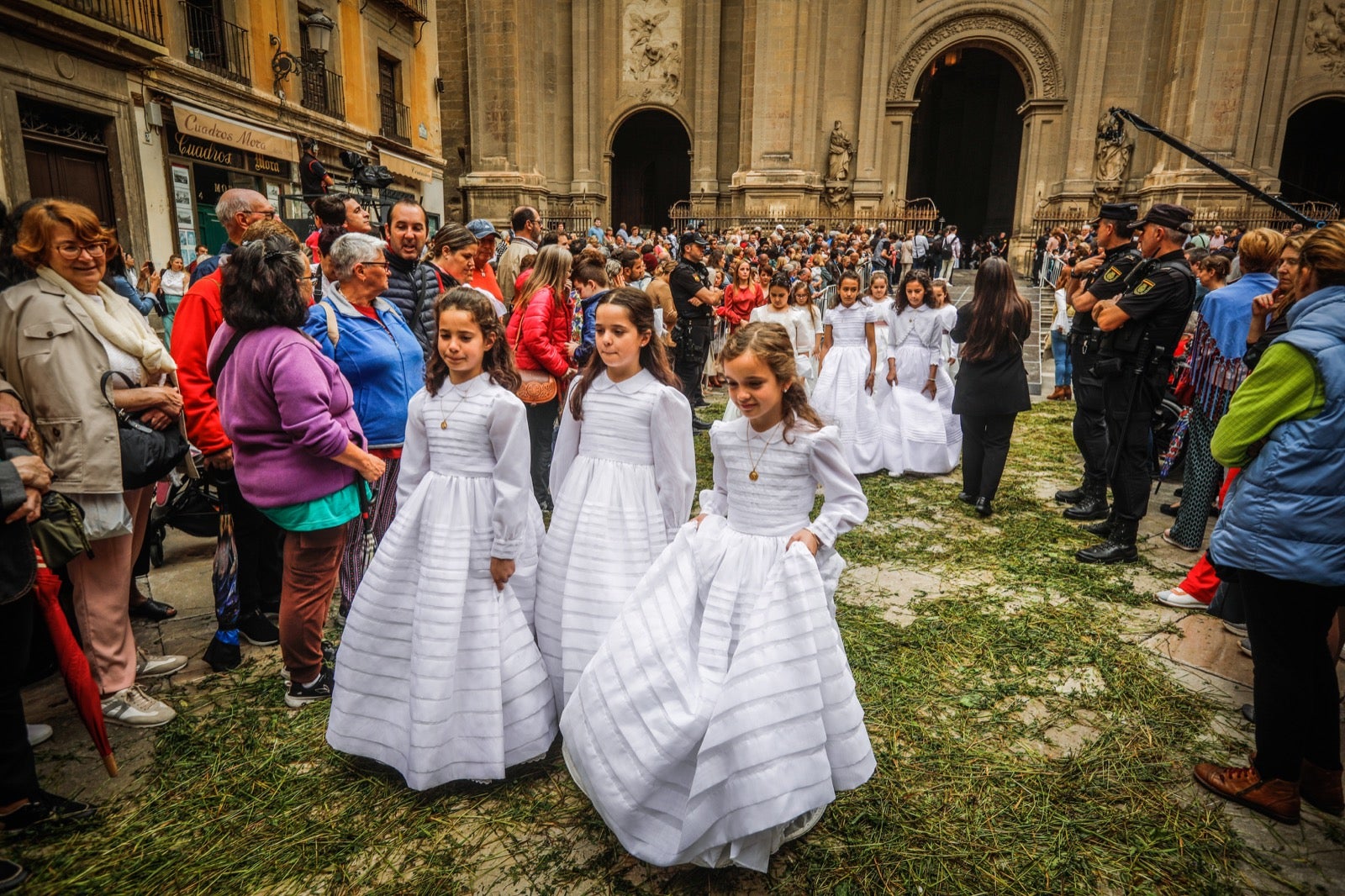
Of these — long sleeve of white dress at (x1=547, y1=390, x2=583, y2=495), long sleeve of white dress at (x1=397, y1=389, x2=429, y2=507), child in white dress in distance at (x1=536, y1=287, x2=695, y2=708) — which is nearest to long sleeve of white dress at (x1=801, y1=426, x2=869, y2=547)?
child in white dress in distance at (x1=536, y1=287, x2=695, y2=708)

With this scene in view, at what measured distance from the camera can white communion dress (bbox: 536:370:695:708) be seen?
116 inches

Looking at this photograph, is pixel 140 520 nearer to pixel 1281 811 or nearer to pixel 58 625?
pixel 58 625

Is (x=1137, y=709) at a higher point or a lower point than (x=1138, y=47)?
lower

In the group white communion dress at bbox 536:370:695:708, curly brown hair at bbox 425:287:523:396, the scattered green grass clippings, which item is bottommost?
the scattered green grass clippings

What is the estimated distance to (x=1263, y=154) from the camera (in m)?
22.5

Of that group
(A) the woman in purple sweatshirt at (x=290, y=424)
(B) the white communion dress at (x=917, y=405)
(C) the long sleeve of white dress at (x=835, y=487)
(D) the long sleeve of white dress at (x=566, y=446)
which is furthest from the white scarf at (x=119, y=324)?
(B) the white communion dress at (x=917, y=405)

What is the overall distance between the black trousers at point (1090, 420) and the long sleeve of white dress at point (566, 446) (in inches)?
164

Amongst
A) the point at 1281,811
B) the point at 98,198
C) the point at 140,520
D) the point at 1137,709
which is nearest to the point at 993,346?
the point at 1137,709

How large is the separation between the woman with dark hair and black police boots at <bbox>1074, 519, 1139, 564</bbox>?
3.24 ft

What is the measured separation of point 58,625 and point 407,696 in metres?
1.18

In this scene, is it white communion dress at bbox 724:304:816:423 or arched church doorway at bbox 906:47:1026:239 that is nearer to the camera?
white communion dress at bbox 724:304:816:423

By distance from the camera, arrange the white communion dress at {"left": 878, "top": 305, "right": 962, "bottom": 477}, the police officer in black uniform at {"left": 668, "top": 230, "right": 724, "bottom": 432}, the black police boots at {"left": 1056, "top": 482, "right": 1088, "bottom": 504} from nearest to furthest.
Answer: the black police boots at {"left": 1056, "top": 482, "right": 1088, "bottom": 504}, the white communion dress at {"left": 878, "top": 305, "right": 962, "bottom": 477}, the police officer in black uniform at {"left": 668, "top": 230, "right": 724, "bottom": 432}

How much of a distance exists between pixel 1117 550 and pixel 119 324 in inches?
232

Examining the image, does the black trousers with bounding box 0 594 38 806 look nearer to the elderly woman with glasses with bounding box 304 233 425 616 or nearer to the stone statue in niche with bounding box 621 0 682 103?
the elderly woman with glasses with bounding box 304 233 425 616
